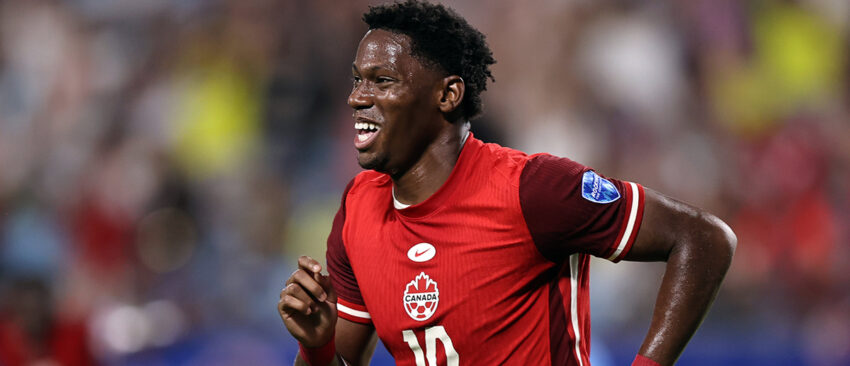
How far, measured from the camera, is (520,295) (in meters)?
2.75

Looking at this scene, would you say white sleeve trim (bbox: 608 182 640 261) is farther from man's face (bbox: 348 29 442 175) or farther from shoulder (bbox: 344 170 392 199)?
shoulder (bbox: 344 170 392 199)

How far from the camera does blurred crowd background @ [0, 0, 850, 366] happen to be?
6336mm

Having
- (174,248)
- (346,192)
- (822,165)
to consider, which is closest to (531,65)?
(822,165)

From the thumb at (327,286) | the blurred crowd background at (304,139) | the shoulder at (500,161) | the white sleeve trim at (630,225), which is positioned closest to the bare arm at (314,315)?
the thumb at (327,286)

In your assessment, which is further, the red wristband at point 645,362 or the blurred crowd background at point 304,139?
the blurred crowd background at point 304,139

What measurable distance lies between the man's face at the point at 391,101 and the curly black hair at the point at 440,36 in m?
0.04

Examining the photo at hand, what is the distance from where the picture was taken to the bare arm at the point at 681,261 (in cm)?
259

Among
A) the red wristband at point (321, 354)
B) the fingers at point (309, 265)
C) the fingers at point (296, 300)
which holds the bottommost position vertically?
the red wristband at point (321, 354)

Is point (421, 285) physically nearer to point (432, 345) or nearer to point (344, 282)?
point (432, 345)

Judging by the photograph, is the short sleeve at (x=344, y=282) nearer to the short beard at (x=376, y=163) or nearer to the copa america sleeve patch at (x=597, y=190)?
the short beard at (x=376, y=163)

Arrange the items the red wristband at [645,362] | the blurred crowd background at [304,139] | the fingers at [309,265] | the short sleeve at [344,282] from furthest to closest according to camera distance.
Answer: the blurred crowd background at [304,139]
the short sleeve at [344,282]
the fingers at [309,265]
the red wristband at [645,362]

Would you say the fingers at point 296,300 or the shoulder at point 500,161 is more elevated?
the shoulder at point 500,161

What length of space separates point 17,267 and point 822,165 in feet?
18.4

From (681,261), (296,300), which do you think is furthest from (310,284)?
(681,261)
